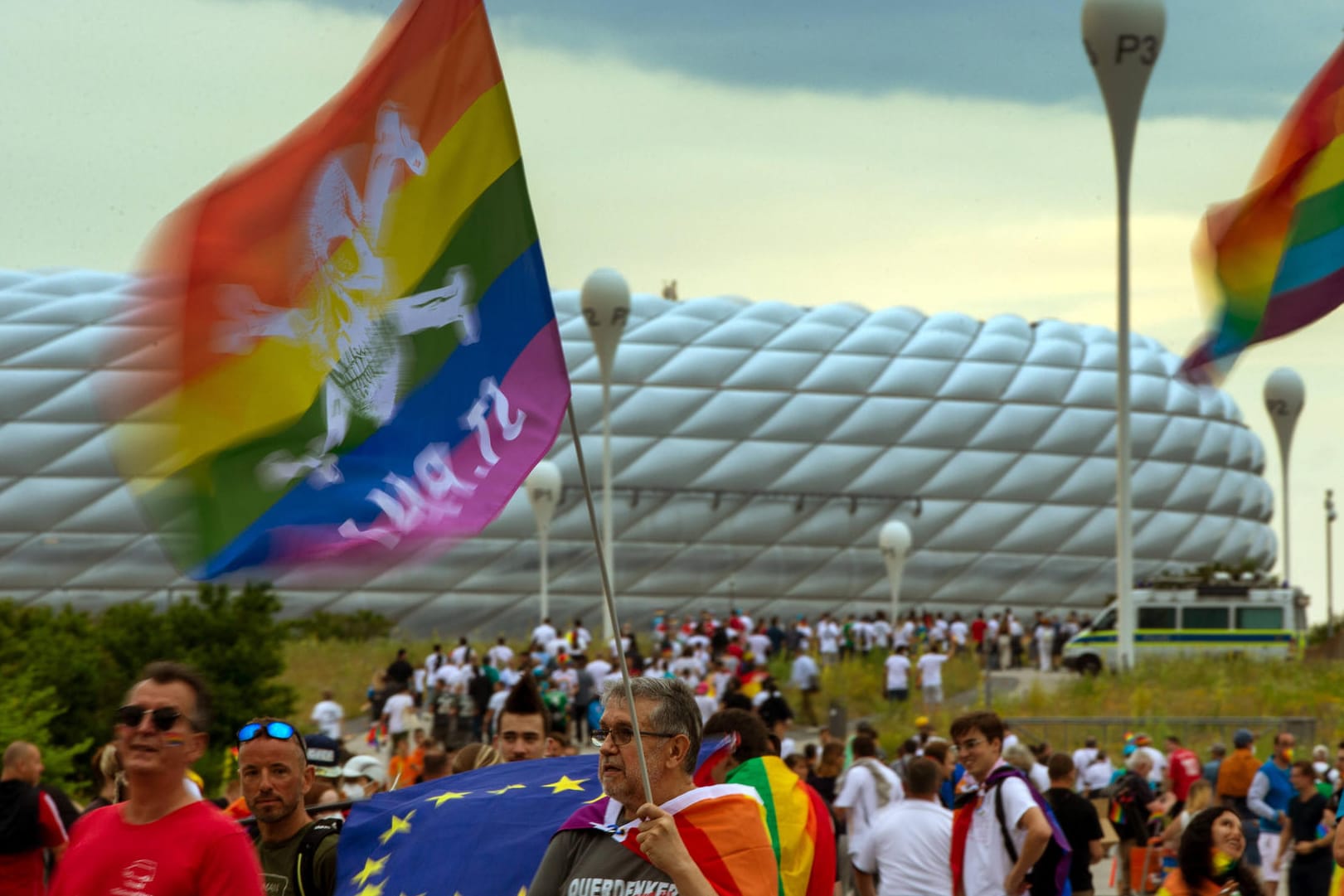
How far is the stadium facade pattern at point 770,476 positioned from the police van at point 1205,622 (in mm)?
16253

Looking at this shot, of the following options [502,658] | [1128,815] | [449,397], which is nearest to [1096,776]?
[1128,815]

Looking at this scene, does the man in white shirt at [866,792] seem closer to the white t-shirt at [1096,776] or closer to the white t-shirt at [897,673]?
the white t-shirt at [1096,776]

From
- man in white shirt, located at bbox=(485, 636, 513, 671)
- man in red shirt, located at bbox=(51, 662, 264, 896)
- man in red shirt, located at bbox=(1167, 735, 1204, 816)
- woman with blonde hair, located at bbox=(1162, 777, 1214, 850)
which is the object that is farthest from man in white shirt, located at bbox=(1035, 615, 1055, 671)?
man in red shirt, located at bbox=(51, 662, 264, 896)

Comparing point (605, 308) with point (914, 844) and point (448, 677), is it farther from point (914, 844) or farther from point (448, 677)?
point (914, 844)

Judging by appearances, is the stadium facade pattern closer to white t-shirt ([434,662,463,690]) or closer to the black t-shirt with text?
white t-shirt ([434,662,463,690])

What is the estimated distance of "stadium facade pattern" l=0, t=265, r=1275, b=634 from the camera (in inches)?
1971

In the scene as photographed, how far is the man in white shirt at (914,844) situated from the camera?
25.3 feet

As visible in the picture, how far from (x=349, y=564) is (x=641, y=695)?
0.80m

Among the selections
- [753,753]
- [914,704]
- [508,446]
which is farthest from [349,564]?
[914,704]

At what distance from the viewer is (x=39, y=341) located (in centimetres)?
5138

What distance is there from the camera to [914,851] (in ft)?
25.4

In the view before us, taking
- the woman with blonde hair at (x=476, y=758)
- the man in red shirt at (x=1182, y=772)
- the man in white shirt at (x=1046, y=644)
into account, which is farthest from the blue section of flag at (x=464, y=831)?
the man in white shirt at (x=1046, y=644)

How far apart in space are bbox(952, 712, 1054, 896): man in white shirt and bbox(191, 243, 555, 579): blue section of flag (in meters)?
2.89

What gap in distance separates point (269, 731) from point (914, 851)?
3955mm
